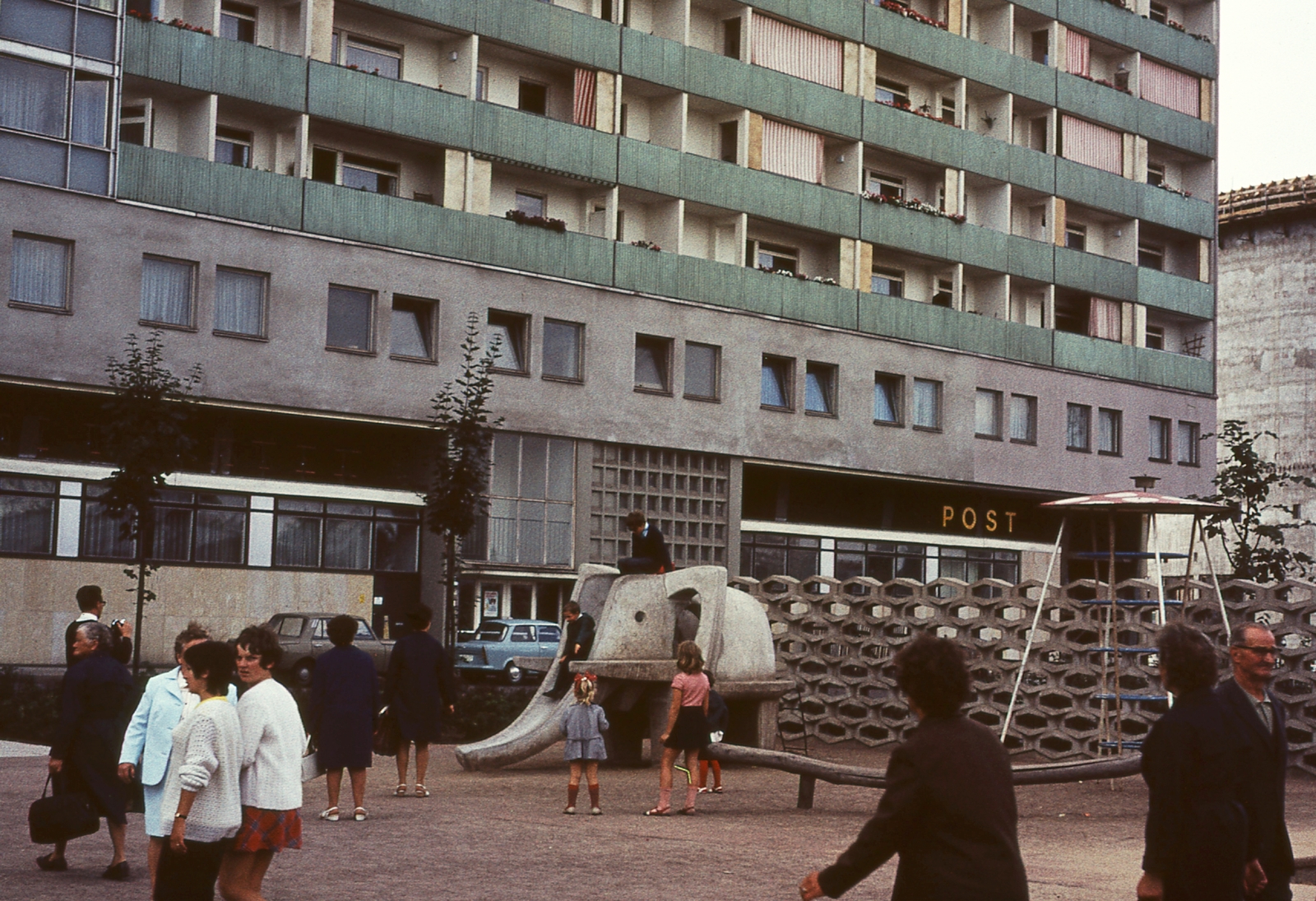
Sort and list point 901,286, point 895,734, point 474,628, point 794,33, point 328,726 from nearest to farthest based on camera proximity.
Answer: point 328,726, point 895,734, point 474,628, point 794,33, point 901,286

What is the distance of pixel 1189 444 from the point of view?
183 ft

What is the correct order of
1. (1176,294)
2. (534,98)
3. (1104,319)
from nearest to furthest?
1. (534,98)
2. (1104,319)
3. (1176,294)

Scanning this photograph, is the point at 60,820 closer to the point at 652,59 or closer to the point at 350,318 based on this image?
the point at 350,318

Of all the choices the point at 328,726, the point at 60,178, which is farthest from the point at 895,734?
the point at 60,178

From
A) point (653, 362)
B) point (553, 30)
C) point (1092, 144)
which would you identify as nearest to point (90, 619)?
point (553, 30)

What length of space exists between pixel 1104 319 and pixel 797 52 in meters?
13.0

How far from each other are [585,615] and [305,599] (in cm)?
1818

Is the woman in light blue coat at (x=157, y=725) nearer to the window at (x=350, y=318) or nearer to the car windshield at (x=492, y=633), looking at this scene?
the window at (x=350, y=318)

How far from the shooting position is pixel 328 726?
1600cm

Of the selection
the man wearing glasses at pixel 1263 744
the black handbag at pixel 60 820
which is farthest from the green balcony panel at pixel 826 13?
the man wearing glasses at pixel 1263 744

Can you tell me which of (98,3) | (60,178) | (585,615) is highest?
(98,3)

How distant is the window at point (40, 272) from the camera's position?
111 ft

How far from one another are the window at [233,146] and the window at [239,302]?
2.24 metres

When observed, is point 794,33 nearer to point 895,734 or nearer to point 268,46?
point 268,46
